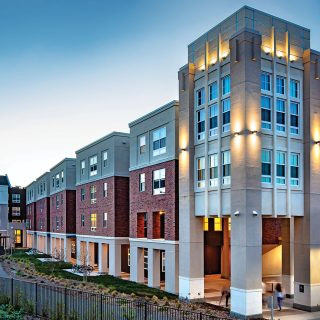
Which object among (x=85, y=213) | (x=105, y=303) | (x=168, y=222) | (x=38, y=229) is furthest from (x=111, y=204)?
(x=38, y=229)

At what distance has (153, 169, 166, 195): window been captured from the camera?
98.9ft

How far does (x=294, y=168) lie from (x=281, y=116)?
110 inches

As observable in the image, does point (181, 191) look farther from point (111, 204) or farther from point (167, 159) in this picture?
point (111, 204)

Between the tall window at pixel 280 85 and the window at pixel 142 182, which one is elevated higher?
the tall window at pixel 280 85

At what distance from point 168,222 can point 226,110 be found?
28.4 ft

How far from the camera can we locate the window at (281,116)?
2369 cm

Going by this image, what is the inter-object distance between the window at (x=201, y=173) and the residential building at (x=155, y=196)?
2.78 metres

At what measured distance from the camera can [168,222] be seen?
95.2ft

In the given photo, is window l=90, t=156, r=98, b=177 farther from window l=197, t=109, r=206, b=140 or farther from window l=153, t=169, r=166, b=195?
window l=197, t=109, r=206, b=140

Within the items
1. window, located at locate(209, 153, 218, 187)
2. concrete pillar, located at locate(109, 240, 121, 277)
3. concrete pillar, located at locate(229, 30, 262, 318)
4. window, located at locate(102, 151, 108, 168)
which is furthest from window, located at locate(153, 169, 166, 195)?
window, located at locate(102, 151, 108, 168)

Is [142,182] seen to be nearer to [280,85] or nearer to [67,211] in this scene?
[280,85]

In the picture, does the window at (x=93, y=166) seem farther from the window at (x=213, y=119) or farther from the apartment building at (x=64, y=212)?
the window at (x=213, y=119)

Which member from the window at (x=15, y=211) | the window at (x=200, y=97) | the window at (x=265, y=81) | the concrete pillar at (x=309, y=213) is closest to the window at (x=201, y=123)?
the window at (x=200, y=97)

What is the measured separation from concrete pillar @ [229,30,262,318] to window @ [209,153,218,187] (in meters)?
1.83
